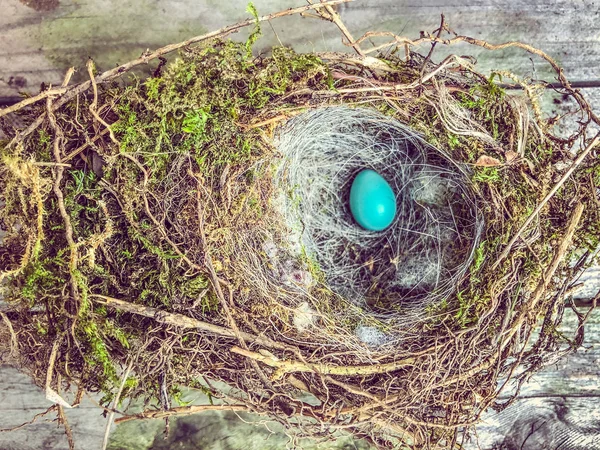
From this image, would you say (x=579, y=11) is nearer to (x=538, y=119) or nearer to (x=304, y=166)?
(x=538, y=119)

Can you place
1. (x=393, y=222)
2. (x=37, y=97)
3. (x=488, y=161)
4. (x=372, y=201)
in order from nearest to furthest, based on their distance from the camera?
1. (x=37, y=97)
2. (x=488, y=161)
3. (x=372, y=201)
4. (x=393, y=222)

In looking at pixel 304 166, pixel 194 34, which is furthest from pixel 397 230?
pixel 194 34

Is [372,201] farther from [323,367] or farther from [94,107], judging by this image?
[94,107]

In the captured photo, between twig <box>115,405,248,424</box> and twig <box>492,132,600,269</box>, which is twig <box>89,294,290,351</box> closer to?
twig <box>115,405,248,424</box>

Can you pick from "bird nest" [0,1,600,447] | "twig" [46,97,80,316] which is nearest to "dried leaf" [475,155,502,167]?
"bird nest" [0,1,600,447]

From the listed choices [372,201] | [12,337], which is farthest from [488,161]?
[12,337]
